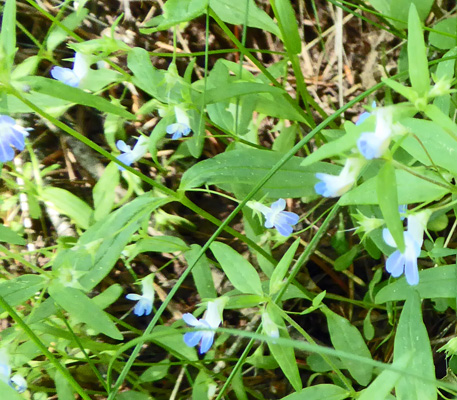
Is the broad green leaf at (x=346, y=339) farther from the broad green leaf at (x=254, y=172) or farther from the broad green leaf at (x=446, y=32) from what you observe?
the broad green leaf at (x=446, y=32)

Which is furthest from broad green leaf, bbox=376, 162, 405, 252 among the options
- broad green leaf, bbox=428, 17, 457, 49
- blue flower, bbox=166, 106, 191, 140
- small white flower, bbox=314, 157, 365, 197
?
broad green leaf, bbox=428, 17, 457, 49

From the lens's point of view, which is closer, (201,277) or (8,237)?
(8,237)

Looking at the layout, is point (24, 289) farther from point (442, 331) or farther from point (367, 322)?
point (442, 331)

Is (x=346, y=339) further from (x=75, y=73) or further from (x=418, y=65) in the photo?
(x=75, y=73)

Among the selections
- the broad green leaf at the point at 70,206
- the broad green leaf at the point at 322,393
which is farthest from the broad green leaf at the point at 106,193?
the broad green leaf at the point at 322,393

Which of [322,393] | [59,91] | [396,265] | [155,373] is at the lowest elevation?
[155,373]

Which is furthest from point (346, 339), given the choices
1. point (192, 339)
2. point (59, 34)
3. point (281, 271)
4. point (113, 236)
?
point (59, 34)

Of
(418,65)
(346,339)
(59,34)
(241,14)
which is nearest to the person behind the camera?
(418,65)
